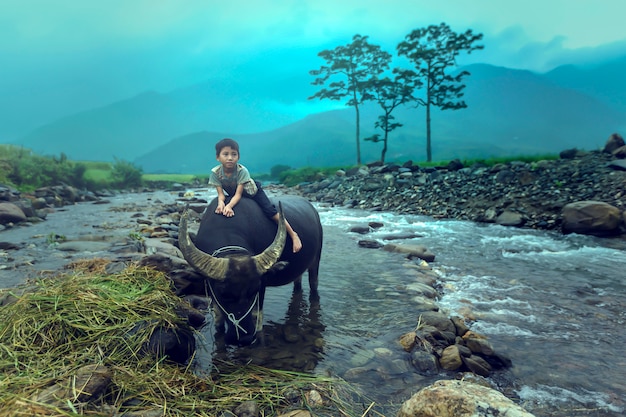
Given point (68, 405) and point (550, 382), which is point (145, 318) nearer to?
point (68, 405)

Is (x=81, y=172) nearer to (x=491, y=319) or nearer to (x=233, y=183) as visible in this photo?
(x=233, y=183)

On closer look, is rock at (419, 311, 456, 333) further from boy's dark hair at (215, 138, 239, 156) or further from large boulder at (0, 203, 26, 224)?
large boulder at (0, 203, 26, 224)

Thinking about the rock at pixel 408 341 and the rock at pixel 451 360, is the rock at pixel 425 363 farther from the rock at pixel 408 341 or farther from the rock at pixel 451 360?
the rock at pixel 408 341

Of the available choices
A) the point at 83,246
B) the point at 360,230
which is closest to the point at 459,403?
the point at 83,246

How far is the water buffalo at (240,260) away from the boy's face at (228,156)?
2.24 feet

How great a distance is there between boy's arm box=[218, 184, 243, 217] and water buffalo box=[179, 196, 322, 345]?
0.08m

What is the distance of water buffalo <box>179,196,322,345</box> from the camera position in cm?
478

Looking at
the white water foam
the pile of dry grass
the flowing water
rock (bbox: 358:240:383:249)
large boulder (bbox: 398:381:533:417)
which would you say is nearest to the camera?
large boulder (bbox: 398:381:533:417)

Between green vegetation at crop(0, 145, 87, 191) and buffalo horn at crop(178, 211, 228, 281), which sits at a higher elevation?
green vegetation at crop(0, 145, 87, 191)

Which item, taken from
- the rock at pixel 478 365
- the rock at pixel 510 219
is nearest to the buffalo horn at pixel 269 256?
the rock at pixel 478 365

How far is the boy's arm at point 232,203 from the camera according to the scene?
5.61 meters

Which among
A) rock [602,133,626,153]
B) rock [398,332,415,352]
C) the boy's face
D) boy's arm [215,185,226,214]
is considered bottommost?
rock [398,332,415,352]

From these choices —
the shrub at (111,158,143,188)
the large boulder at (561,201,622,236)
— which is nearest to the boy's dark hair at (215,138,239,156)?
the large boulder at (561,201,622,236)

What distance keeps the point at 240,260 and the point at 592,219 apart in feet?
47.4
